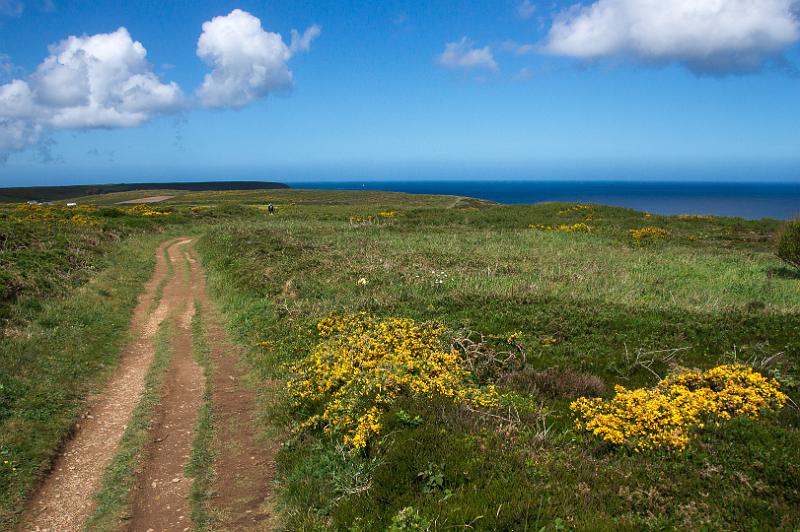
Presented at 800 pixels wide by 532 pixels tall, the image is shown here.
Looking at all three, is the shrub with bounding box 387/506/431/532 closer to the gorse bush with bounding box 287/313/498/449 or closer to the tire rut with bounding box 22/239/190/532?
the gorse bush with bounding box 287/313/498/449

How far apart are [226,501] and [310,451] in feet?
4.99

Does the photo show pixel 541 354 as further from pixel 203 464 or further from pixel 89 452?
pixel 89 452

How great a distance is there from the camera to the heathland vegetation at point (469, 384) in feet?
22.4

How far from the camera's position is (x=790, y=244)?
84.0 feet

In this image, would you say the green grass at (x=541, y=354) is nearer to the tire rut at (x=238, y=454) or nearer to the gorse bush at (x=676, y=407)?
the gorse bush at (x=676, y=407)

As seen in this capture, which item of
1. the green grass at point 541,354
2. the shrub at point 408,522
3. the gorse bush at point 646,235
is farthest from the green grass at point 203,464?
the gorse bush at point 646,235

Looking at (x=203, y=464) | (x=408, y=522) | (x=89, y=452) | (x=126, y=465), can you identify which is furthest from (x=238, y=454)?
(x=408, y=522)

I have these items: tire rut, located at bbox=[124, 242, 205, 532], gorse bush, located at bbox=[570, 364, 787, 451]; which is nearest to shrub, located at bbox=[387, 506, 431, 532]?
tire rut, located at bbox=[124, 242, 205, 532]

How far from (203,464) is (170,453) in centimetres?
78

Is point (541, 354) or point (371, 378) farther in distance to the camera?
point (541, 354)

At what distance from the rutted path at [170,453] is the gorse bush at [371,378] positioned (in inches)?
50.2

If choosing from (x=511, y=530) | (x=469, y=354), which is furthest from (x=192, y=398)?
(x=511, y=530)

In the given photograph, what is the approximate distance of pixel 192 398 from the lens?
1122cm

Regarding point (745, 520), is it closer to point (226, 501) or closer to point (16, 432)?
point (226, 501)
